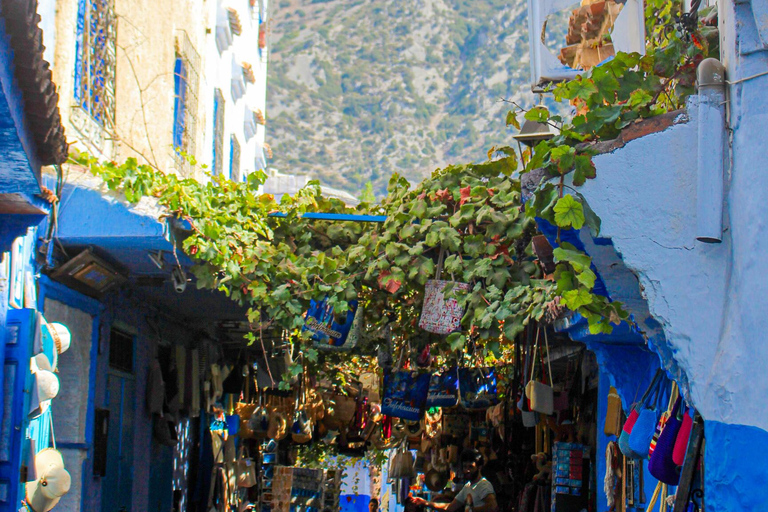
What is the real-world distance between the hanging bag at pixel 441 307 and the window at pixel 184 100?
4.62 metres

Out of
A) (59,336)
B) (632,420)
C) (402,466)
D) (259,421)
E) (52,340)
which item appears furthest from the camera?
(402,466)

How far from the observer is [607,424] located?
743cm

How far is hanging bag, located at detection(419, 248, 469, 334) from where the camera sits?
7266 millimetres

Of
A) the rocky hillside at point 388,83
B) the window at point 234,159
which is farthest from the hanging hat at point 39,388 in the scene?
the rocky hillside at point 388,83

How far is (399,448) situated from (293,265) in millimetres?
9281

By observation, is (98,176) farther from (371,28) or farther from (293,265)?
(371,28)

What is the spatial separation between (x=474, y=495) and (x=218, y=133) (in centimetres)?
714

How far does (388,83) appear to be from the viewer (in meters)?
73.4

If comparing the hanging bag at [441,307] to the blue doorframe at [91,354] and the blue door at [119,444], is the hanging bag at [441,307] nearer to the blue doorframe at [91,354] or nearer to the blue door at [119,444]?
the blue doorframe at [91,354]

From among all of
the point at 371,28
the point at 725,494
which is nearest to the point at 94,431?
the point at 725,494

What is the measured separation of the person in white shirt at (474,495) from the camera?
431 inches

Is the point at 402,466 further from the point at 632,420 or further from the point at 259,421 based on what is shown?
the point at 632,420

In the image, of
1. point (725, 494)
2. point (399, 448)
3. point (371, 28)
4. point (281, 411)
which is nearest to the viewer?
point (725, 494)

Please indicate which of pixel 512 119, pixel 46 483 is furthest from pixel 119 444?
pixel 512 119
